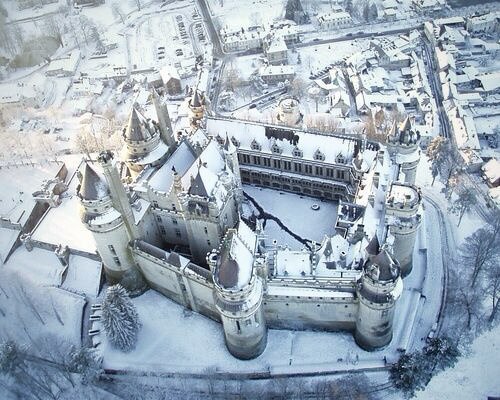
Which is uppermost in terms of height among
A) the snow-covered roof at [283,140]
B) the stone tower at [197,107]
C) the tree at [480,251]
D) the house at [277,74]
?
the stone tower at [197,107]

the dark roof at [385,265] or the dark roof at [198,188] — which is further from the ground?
the dark roof at [198,188]

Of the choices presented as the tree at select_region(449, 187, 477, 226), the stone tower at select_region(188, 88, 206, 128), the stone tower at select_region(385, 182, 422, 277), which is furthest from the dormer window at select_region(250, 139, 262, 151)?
the tree at select_region(449, 187, 477, 226)

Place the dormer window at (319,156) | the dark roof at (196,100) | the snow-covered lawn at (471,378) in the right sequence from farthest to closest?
the dark roof at (196,100), the dormer window at (319,156), the snow-covered lawn at (471,378)

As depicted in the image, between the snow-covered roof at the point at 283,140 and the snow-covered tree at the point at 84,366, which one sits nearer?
the snow-covered tree at the point at 84,366

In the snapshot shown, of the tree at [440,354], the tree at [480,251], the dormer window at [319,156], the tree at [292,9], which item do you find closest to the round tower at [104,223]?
the dormer window at [319,156]

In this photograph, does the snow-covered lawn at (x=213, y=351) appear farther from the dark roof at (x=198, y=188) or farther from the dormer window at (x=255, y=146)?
the dormer window at (x=255, y=146)

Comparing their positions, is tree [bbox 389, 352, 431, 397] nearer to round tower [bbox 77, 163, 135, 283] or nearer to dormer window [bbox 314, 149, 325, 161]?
dormer window [bbox 314, 149, 325, 161]
